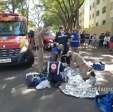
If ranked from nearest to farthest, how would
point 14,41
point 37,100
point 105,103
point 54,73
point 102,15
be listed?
point 105,103
point 37,100
point 54,73
point 14,41
point 102,15

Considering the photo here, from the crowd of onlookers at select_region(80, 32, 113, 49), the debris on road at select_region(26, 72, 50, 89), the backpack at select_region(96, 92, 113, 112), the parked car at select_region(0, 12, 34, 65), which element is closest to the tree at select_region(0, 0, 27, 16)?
the crowd of onlookers at select_region(80, 32, 113, 49)

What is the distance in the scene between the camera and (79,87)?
31.7 feet

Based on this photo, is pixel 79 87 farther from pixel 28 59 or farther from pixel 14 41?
pixel 28 59

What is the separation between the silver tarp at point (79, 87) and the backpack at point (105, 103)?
1.01m

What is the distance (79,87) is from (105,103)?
227 cm

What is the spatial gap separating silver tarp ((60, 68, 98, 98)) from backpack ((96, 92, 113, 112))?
1.01 metres

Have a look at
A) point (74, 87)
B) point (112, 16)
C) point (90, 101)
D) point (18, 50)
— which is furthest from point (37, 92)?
point (112, 16)

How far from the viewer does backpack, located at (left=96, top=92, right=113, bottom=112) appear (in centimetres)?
729

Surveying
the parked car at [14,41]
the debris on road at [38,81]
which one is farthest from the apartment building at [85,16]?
the debris on road at [38,81]

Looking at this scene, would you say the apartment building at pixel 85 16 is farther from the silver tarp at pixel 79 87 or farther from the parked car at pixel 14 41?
the silver tarp at pixel 79 87

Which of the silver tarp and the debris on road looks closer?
the silver tarp

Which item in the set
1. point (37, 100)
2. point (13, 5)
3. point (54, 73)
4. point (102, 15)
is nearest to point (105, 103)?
point (37, 100)

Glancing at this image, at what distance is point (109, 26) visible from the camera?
4400cm

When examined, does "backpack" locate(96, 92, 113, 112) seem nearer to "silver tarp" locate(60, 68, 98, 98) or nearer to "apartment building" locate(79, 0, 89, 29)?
"silver tarp" locate(60, 68, 98, 98)
